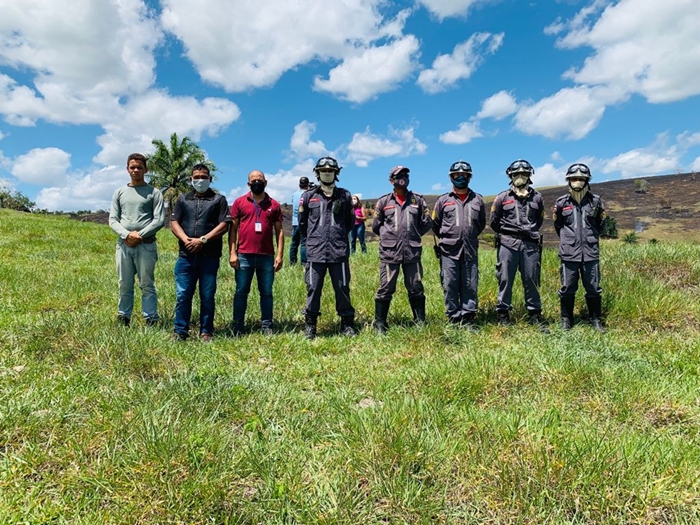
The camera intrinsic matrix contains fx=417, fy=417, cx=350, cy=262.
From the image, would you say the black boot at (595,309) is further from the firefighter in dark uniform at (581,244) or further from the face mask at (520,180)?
the face mask at (520,180)

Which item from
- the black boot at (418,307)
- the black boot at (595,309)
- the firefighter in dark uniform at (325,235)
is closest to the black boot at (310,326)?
the firefighter in dark uniform at (325,235)

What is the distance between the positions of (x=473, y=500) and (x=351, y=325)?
3.46m

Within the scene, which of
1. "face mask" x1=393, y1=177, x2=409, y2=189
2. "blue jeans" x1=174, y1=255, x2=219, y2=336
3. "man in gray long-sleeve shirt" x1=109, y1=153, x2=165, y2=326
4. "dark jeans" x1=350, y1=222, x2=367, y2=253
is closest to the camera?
"blue jeans" x1=174, y1=255, x2=219, y2=336

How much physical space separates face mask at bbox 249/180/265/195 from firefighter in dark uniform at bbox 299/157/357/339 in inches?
21.8

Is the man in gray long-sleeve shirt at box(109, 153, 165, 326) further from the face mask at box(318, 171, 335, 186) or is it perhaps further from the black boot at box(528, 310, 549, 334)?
the black boot at box(528, 310, 549, 334)

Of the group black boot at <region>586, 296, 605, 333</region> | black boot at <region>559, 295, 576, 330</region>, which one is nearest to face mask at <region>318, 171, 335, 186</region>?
black boot at <region>559, 295, 576, 330</region>

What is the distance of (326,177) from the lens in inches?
210

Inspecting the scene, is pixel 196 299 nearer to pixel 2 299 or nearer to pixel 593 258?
pixel 2 299

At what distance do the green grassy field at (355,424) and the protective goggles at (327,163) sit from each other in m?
2.16

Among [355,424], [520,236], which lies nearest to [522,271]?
[520,236]

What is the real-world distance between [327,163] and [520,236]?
2697 mm

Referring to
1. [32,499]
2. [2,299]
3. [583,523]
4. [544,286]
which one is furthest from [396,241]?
[2,299]

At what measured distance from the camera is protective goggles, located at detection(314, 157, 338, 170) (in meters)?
5.29

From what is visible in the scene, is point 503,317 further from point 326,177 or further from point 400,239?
point 326,177
